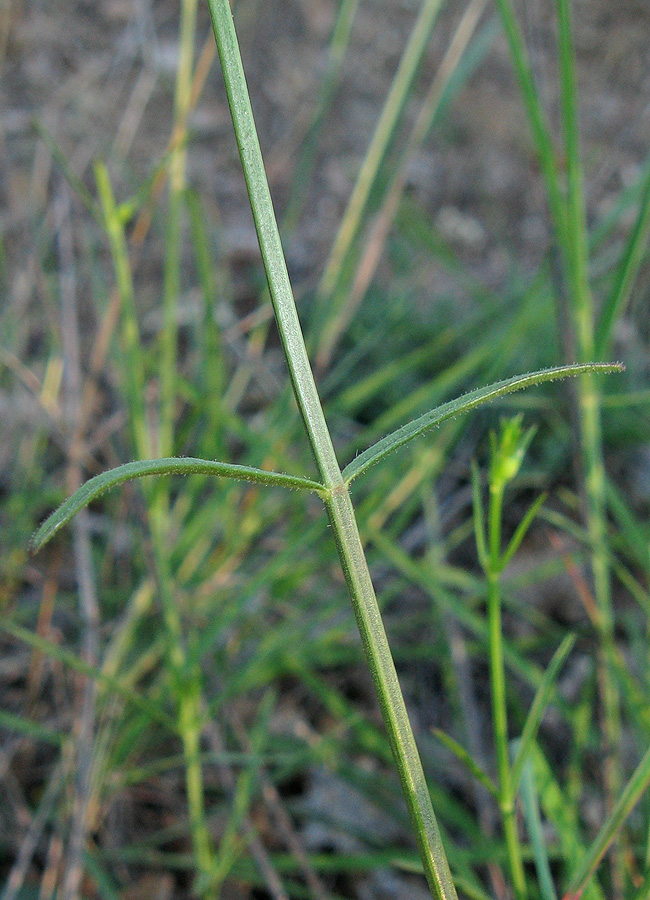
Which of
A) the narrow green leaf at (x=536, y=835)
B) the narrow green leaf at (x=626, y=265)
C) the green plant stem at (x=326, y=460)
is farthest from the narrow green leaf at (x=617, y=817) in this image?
the narrow green leaf at (x=626, y=265)

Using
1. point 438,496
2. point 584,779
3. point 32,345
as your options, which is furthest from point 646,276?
point 32,345

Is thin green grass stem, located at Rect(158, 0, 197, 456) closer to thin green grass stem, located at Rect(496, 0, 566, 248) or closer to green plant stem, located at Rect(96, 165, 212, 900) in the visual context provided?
green plant stem, located at Rect(96, 165, 212, 900)

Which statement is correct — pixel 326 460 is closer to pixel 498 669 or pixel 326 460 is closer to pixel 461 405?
pixel 461 405

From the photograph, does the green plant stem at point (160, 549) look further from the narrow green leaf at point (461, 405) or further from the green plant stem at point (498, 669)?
the narrow green leaf at point (461, 405)

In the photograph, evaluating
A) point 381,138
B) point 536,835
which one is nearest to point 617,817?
point 536,835

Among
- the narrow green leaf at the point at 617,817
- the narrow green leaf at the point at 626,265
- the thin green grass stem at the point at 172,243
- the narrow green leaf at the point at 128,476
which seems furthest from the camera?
the thin green grass stem at the point at 172,243

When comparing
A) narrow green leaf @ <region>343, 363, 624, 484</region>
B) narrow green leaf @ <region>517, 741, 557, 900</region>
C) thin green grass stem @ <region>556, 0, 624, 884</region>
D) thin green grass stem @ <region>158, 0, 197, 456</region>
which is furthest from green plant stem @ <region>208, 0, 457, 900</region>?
thin green grass stem @ <region>158, 0, 197, 456</region>
